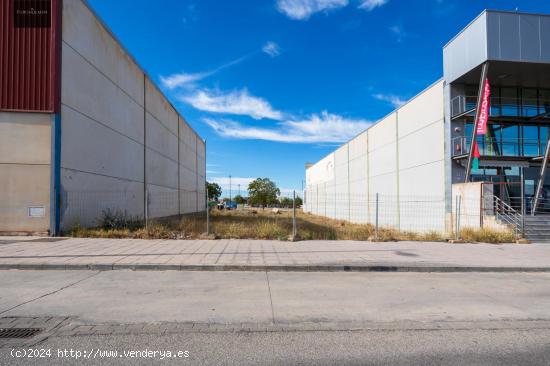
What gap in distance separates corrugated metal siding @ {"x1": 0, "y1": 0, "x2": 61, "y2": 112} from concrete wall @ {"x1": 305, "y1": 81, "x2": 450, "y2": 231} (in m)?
18.7

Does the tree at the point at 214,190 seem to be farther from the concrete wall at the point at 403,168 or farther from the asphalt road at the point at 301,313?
the asphalt road at the point at 301,313

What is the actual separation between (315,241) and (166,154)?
20.0 m

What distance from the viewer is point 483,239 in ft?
43.8

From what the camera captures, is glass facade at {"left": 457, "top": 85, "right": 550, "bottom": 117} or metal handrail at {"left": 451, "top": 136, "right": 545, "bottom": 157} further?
glass facade at {"left": 457, "top": 85, "right": 550, "bottom": 117}

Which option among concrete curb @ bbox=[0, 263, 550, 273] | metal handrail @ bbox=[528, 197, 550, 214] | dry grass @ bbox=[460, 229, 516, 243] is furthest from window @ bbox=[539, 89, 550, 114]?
concrete curb @ bbox=[0, 263, 550, 273]

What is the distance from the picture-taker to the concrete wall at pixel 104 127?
14.0 metres

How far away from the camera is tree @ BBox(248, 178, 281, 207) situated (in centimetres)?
7331

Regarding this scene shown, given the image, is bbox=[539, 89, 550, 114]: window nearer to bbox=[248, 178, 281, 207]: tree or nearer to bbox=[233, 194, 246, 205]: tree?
bbox=[248, 178, 281, 207]: tree

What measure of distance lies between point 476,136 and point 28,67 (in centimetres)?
2027

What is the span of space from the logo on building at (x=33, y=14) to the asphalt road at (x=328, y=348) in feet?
46.3

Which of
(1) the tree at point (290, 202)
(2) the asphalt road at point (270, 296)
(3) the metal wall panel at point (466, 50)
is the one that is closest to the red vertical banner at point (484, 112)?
(3) the metal wall panel at point (466, 50)

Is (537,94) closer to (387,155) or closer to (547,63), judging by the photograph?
(547,63)

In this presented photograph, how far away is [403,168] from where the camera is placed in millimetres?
23016

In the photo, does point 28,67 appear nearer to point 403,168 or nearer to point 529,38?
point 403,168
